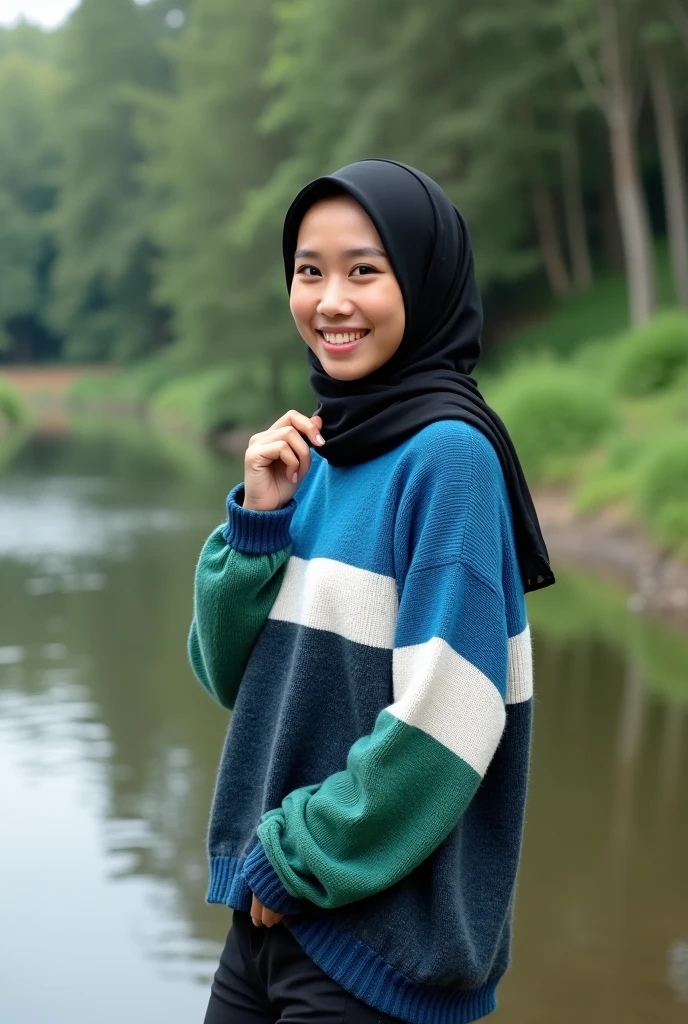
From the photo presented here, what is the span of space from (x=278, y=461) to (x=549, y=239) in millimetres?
22973

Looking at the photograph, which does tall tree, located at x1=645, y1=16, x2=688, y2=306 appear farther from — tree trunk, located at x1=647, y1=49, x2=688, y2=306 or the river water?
the river water

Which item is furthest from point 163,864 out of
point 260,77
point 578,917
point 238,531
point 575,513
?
point 260,77

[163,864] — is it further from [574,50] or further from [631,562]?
[574,50]

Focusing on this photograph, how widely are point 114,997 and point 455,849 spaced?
2387mm

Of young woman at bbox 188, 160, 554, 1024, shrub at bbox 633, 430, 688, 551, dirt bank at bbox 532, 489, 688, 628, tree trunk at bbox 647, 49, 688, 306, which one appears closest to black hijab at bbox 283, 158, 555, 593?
young woman at bbox 188, 160, 554, 1024

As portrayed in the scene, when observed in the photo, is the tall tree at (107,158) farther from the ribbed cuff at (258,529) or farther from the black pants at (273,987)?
the black pants at (273,987)

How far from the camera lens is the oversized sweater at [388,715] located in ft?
5.30

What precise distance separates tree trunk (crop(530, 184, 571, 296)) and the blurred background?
11 centimetres

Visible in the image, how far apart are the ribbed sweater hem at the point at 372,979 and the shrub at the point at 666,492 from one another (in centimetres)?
774

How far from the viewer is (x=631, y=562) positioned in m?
9.98

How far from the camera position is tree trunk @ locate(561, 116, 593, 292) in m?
22.6

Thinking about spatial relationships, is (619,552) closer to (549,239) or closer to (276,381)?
(549,239)

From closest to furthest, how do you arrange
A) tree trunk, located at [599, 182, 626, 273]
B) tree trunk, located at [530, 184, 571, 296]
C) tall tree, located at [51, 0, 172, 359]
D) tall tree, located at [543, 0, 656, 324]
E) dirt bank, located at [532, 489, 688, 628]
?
dirt bank, located at [532, 489, 688, 628]
tall tree, located at [543, 0, 656, 324]
tree trunk, located at [530, 184, 571, 296]
tree trunk, located at [599, 182, 626, 273]
tall tree, located at [51, 0, 172, 359]

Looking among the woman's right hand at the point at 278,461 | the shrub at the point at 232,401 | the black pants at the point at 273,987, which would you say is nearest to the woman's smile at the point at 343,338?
the woman's right hand at the point at 278,461
